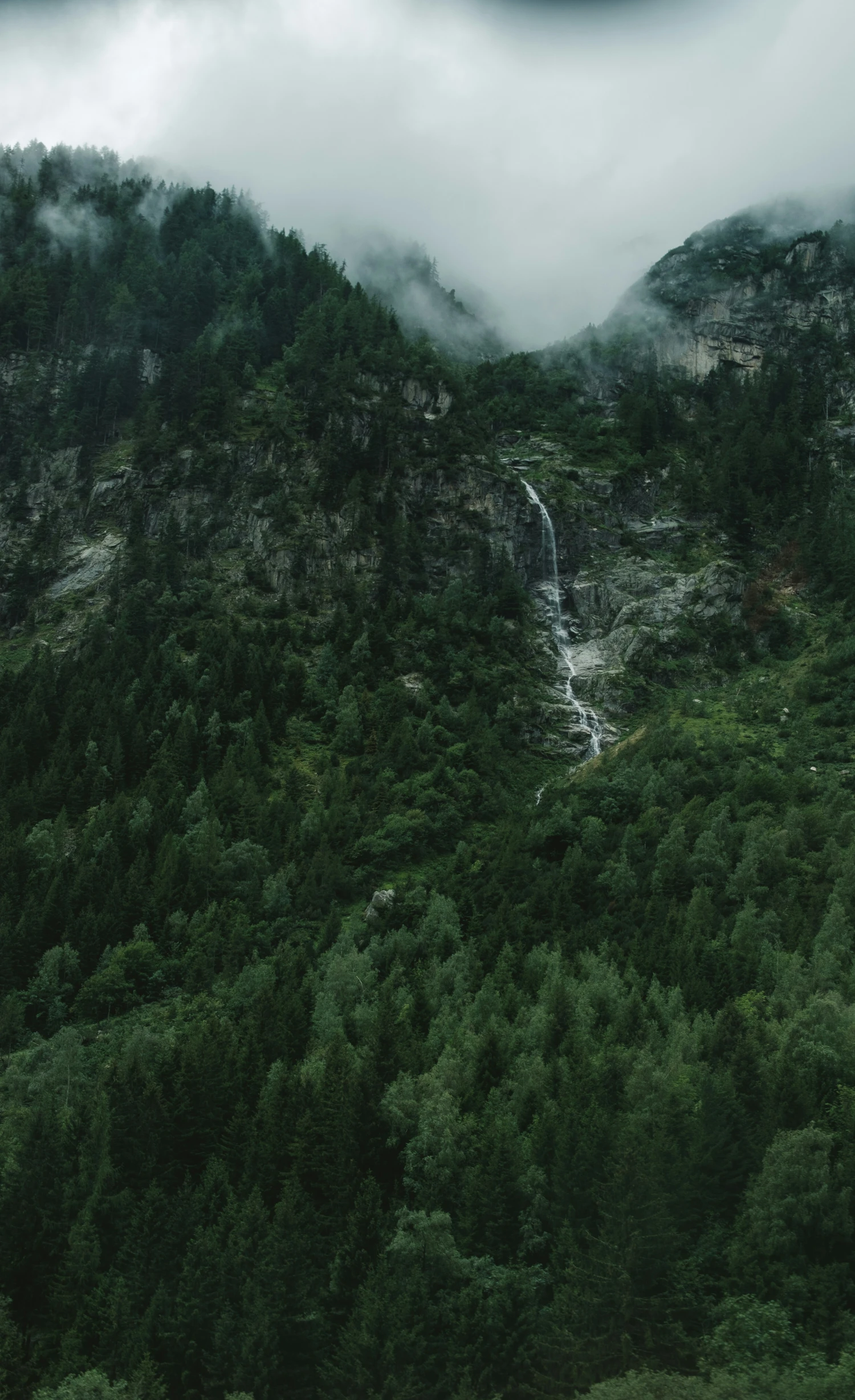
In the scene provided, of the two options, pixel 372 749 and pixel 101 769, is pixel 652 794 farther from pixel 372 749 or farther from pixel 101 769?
pixel 101 769

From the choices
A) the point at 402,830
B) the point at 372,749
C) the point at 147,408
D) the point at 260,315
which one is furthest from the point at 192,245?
the point at 402,830

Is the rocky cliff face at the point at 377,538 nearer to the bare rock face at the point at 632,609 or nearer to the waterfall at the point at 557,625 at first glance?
the bare rock face at the point at 632,609

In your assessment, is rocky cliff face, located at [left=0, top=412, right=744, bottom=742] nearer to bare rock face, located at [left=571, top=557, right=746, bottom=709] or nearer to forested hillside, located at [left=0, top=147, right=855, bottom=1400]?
bare rock face, located at [left=571, top=557, right=746, bottom=709]

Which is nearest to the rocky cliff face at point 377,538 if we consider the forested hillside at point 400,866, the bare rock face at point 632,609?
the bare rock face at point 632,609

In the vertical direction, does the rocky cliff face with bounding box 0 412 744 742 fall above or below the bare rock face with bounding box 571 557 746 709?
above

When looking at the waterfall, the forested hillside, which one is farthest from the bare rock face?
the waterfall

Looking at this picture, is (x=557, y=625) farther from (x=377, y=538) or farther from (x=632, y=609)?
(x=377, y=538)

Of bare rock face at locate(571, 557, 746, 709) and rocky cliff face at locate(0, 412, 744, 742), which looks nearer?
bare rock face at locate(571, 557, 746, 709)
